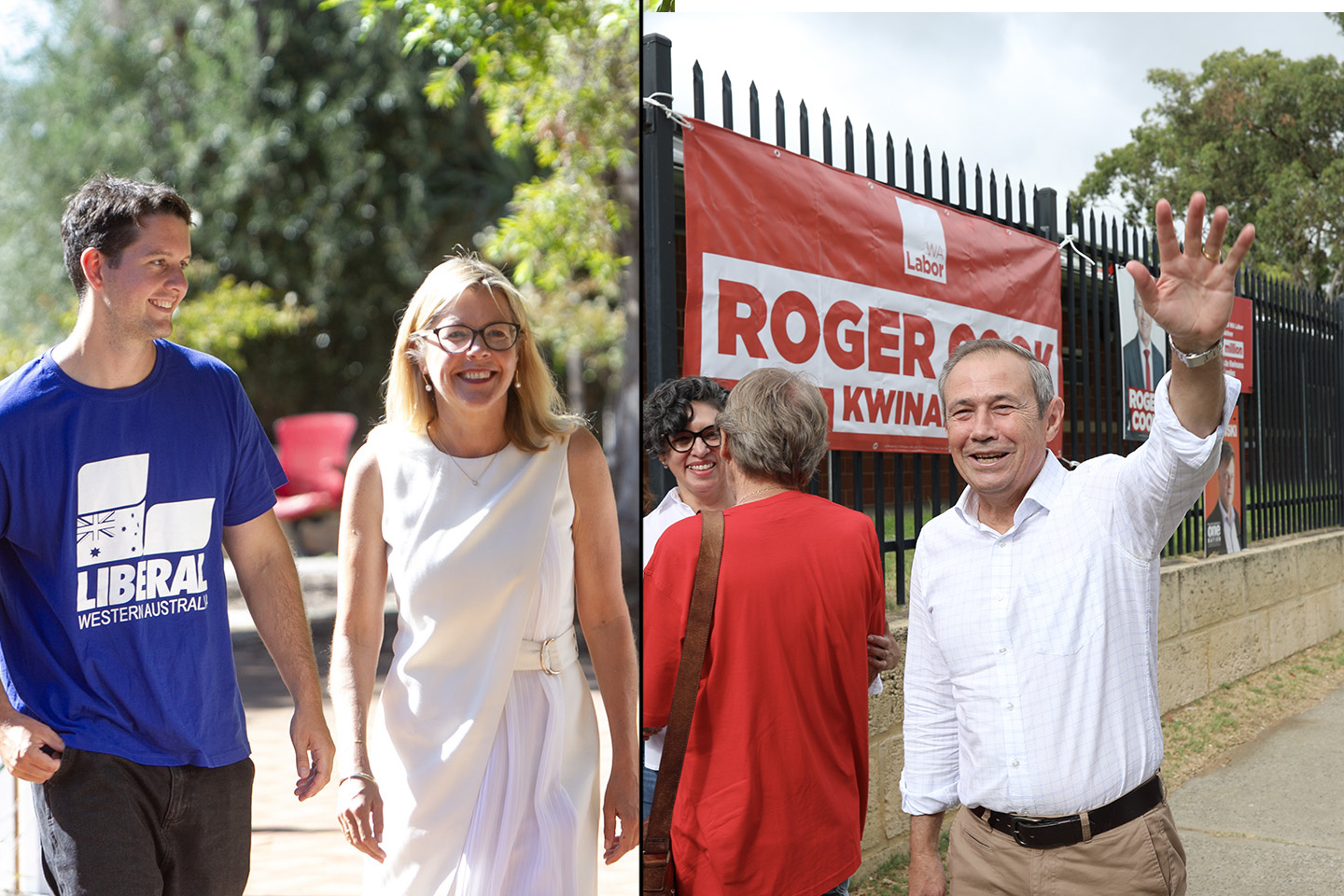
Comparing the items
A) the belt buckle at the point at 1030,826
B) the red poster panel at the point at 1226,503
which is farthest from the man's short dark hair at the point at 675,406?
the red poster panel at the point at 1226,503

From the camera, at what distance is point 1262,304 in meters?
4.09

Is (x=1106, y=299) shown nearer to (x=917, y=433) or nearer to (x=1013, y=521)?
(x=917, y=433)

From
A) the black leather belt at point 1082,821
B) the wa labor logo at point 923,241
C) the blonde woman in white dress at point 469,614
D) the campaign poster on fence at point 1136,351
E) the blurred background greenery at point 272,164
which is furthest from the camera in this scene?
the blurred background greenery at point 272,164

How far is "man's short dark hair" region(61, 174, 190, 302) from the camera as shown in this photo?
1.79 metres

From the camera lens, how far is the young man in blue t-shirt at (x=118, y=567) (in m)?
1.80

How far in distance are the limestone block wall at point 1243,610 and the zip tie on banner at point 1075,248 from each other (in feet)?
3.70

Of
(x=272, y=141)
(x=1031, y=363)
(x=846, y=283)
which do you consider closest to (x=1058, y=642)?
(x=1031, y=363)

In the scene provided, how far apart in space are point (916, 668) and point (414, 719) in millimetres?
911

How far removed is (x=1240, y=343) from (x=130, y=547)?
3.70m

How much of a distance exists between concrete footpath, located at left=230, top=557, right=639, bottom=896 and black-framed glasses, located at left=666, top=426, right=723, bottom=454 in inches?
32.9

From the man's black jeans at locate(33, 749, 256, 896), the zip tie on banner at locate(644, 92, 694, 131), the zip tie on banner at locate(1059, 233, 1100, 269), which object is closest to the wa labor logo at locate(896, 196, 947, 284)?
the zip tie on banner at locate(1059, 233, 1100, 269)

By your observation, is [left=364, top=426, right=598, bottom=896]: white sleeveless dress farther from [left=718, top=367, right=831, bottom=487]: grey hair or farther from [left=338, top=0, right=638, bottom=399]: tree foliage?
[left=338, top=0, right=638, bottom=399]: tree foliage

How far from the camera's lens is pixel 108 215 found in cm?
179

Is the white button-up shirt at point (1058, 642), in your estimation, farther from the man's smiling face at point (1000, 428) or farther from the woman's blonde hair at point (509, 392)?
the woman's blonde hair at point (509, 392)
